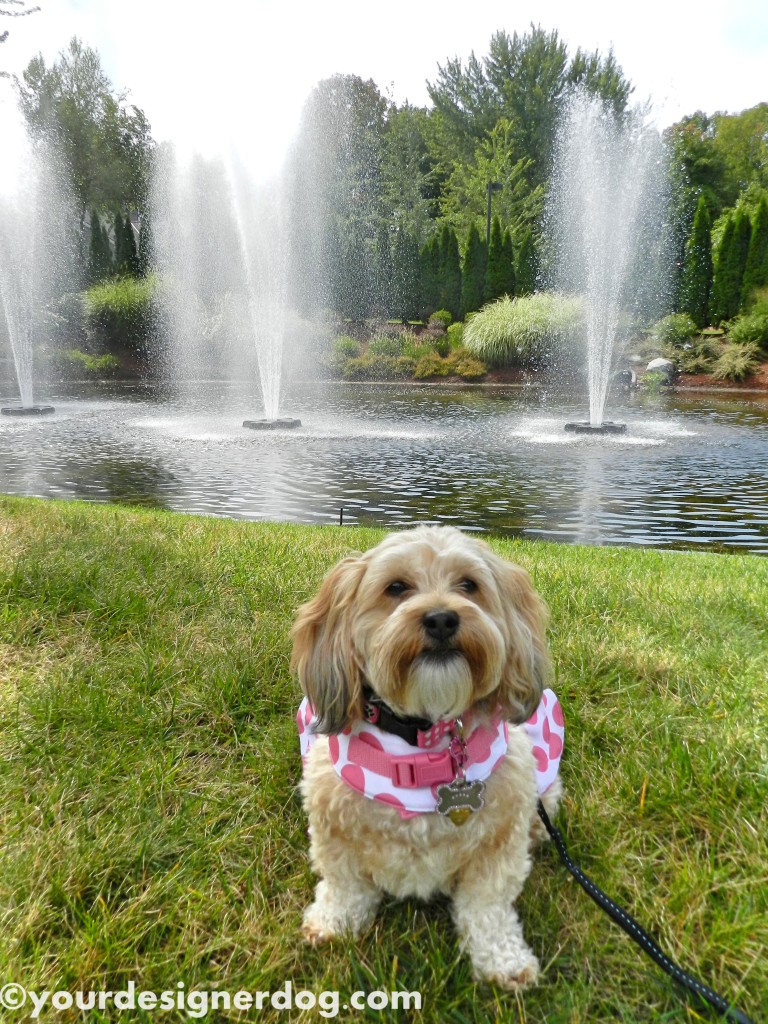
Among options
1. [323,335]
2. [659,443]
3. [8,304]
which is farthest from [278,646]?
[323,335]

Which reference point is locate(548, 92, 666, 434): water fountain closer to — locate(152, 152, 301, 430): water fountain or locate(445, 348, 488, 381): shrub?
locate(445, 348, 488, 381): shrub

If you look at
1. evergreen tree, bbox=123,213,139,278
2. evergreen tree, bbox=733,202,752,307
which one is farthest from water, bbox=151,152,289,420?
evergreen tree, bbox=733,202,752,307

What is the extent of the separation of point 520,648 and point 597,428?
44.5ft

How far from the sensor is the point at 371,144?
145 ft

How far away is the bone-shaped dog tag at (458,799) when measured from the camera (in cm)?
169

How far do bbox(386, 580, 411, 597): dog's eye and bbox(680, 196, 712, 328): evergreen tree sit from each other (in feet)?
99.3

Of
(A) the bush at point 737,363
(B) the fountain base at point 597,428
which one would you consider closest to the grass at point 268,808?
(B) the fountain base at point 597,428

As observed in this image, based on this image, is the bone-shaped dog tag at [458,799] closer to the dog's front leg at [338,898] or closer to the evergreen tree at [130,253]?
the dog's front leg at [338,898]

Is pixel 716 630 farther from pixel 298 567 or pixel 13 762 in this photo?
pixel 13 762

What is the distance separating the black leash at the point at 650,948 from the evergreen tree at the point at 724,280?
30382 millimetres

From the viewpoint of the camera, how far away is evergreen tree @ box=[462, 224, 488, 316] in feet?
107

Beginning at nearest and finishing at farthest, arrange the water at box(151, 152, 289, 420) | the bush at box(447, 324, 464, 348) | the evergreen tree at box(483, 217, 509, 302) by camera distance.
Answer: the bush at box(447, 324, 464, 348) < the evergreen tree at box(483, 217, 509, 302) < the water at box(151, 152, 289, 420)

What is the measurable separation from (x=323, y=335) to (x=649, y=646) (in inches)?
1175

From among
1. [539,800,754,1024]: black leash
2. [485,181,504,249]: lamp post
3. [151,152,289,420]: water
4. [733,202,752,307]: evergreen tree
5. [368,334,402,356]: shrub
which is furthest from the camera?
[485,181,504,249]: lamp post
